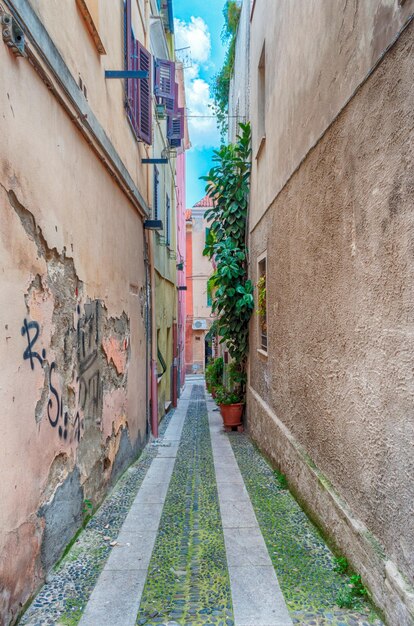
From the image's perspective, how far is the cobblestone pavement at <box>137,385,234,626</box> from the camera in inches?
103

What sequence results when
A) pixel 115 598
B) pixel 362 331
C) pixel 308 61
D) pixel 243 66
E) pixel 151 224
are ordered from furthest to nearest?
pixel 243 66 → pixel 151 224 → pixel 308 61 → pixel 362 331 → pixel 115 598

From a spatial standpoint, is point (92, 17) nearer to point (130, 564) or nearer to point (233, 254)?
point (130, 564)

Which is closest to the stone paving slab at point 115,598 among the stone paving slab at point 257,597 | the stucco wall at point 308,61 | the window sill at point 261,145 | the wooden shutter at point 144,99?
the stone paving slab at point 257,597

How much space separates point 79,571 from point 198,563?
2.87 ft

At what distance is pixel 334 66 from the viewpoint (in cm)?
338

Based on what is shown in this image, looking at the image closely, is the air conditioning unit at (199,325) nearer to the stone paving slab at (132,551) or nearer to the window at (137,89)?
the window at (137,89)

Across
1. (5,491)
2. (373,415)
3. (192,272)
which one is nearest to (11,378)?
(5,491)

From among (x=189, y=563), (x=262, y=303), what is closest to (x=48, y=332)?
(x=189, y=563)

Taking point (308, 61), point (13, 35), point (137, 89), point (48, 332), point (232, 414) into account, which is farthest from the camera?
point (232, 414)

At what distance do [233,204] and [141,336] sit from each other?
3.72 m

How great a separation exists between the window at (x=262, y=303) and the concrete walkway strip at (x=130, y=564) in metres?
2.86

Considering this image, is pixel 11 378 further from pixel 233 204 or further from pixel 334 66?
pixel 233 204

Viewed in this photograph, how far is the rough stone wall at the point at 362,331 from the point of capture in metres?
2.32

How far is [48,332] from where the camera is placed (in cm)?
308
